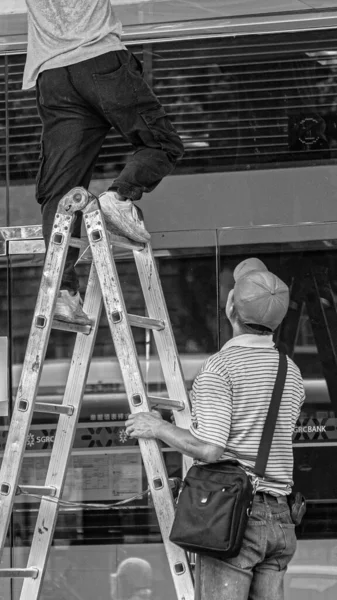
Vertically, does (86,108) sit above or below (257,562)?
above

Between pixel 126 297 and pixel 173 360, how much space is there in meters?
1.80

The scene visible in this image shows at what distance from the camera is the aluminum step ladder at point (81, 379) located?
4.19 meters

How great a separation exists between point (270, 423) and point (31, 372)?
83 centimetres

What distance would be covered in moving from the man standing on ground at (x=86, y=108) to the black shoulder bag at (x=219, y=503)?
0.82 meters

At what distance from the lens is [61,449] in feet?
14.8

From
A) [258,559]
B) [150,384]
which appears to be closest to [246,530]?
[258,559]

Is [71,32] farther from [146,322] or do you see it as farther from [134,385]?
[134,385]

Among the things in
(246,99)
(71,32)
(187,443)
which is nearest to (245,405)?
(187,443)

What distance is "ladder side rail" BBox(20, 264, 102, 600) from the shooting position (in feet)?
14.5

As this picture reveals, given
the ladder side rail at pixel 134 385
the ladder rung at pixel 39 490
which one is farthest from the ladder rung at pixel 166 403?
the ladder rung at pixel 39 490

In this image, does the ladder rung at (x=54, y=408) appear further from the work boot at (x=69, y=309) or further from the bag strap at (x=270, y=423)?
the bag strap at (x=270, y=423)

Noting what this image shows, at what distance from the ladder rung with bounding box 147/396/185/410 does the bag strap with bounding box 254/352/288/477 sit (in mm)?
453

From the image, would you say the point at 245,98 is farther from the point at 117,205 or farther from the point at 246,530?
the point at 246,530

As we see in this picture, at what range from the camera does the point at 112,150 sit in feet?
21.1
